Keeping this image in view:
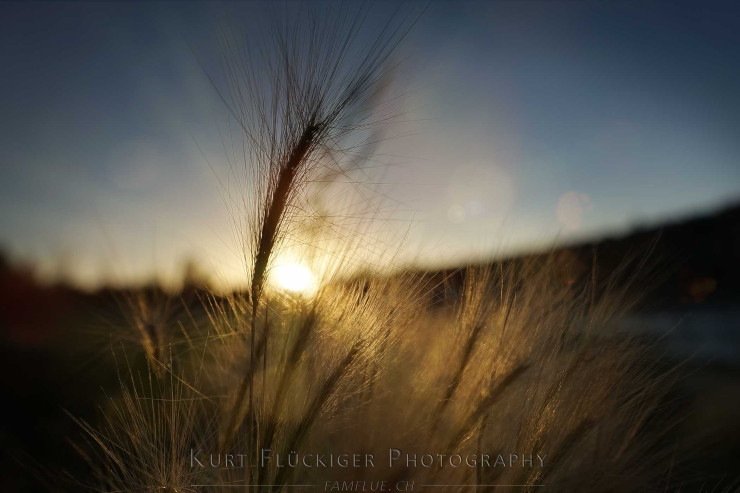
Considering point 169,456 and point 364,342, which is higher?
point 364,342

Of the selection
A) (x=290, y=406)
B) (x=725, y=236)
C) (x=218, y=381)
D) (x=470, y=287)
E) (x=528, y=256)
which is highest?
(x=725, y=236)

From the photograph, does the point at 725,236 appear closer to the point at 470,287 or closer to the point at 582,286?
the point at 582,286

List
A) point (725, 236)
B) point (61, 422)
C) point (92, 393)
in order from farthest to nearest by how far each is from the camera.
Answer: point (725, 236)
point (92, 393)
point (61, 422)

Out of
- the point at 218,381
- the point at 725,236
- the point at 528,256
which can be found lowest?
the point at 218,381

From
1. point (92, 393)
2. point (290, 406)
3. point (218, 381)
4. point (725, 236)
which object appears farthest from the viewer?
point (725, 236)

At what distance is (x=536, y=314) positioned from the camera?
→ 1053 mm

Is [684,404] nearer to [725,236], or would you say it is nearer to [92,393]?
[725,236]

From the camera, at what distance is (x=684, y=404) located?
48.1 inches

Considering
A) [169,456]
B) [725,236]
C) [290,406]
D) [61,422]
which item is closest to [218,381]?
[169,456]

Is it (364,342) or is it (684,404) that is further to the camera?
(684,404)

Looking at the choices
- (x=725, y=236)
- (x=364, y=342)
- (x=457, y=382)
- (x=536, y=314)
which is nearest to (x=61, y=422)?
(x=364, y=342)

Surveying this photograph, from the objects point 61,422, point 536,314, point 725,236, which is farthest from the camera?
point 725,236

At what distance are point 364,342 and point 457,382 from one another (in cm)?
21

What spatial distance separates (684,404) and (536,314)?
0.55 metres
